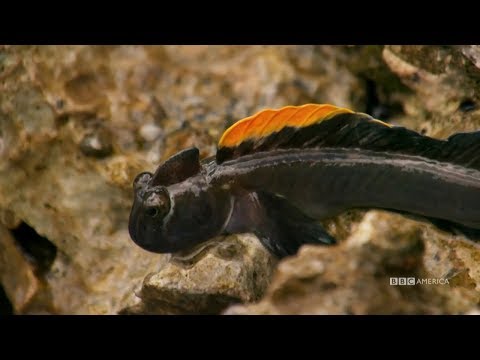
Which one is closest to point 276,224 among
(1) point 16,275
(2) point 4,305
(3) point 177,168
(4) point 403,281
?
(3) point 177,168

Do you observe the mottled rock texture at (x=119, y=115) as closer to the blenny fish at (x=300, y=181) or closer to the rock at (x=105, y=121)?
the rock at (x=105, y=121)

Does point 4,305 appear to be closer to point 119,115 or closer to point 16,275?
point 16,275

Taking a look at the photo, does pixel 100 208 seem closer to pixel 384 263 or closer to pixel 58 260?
pixel 58 260

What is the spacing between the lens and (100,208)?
123 inches

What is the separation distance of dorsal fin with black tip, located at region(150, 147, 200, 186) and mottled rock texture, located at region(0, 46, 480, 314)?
467mm

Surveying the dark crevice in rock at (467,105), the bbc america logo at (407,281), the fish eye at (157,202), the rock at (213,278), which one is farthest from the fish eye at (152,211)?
the dark crevice in rock at (467,105)

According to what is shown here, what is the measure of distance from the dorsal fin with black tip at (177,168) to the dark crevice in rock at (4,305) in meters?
1.58

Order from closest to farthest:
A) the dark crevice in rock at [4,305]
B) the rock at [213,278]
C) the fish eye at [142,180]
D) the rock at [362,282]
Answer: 1. the rock at [362,282]
2. the rock at [213,278]
3. the fish eye at [142,180]
4. the dark crevice in rock at [4,305]

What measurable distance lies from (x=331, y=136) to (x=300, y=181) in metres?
0.29

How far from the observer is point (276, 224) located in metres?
2.69

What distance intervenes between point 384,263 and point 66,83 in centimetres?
226

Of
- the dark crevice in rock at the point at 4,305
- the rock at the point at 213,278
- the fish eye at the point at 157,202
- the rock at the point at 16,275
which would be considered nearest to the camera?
the rock at the point at 213,278

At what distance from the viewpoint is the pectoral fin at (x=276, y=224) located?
8.68 ft

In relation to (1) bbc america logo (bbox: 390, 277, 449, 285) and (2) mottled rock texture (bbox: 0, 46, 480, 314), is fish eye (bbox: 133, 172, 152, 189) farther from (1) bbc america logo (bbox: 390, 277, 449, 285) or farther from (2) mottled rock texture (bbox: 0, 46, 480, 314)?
(1) bbc america logo (bbox: 390, 277, 449, 285)
